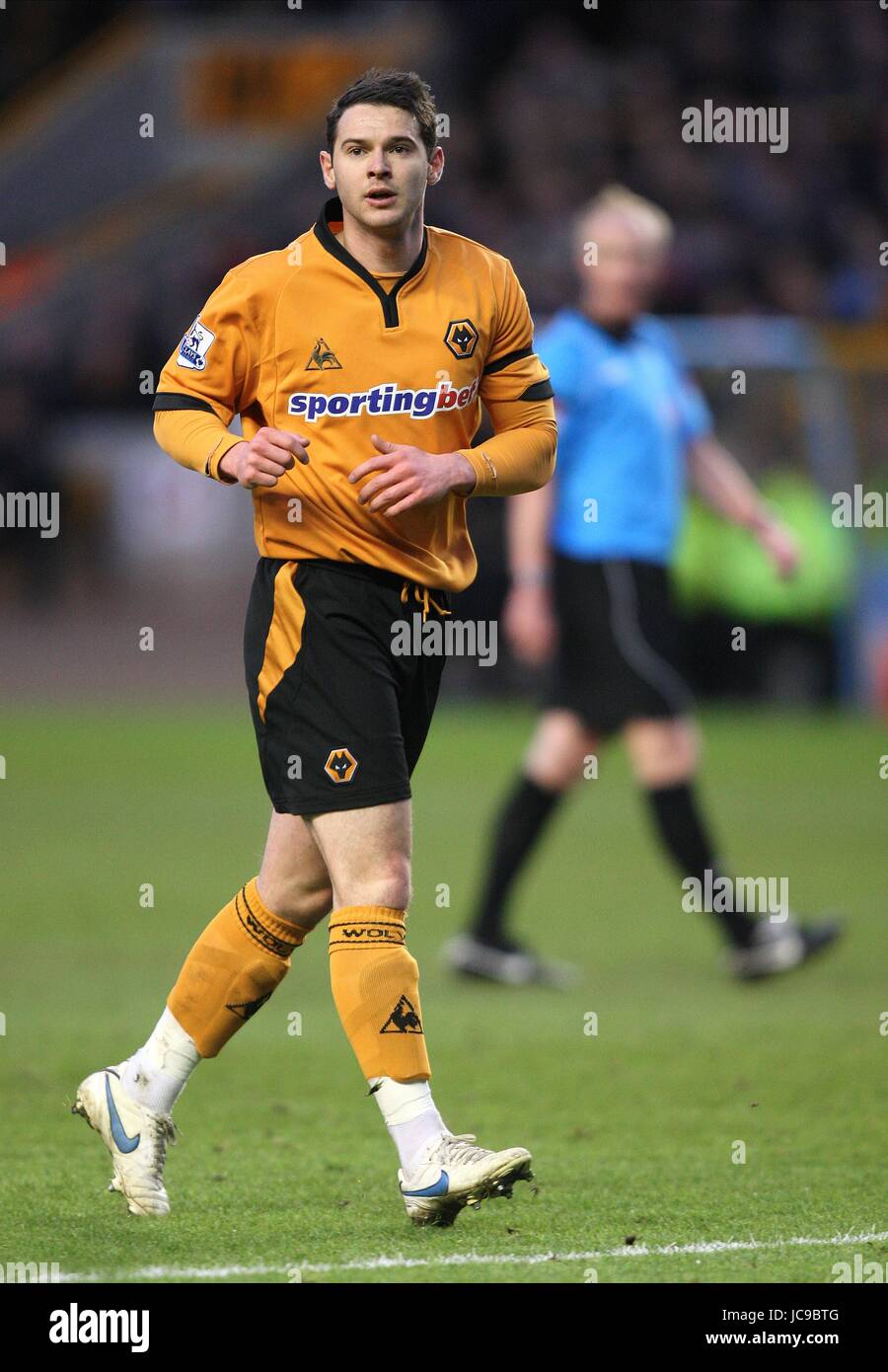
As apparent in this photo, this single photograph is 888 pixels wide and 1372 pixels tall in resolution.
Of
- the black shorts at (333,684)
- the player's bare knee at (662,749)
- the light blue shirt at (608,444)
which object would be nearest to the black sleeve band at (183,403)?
the black shorts at (333,684)

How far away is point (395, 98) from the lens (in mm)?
4508

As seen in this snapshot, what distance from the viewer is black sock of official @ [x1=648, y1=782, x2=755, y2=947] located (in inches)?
305

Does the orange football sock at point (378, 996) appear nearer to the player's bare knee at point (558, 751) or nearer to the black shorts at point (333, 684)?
the black shorts at point (333, 684)

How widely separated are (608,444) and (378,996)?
3.78 m

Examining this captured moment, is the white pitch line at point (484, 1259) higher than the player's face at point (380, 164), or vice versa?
the player's face at point (380, 164)

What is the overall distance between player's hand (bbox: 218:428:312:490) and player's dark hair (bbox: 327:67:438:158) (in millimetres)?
698

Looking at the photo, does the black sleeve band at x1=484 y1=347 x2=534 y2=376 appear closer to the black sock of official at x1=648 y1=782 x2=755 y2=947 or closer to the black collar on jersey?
the black collar on jersey

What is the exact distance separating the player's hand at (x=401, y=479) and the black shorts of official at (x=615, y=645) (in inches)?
134

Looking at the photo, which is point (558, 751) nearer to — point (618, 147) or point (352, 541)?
point (352, 541)

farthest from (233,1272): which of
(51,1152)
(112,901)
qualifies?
(112,901)

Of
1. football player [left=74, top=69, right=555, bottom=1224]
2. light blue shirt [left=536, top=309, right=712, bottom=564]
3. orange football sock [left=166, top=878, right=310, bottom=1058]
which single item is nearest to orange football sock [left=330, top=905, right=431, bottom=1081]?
football player [left=74, top=69, right=555, bottom=1224]

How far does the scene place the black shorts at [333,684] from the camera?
450 centimetres

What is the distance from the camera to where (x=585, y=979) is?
7.95 metres

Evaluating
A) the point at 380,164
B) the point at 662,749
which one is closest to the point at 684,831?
the point at 662,749
